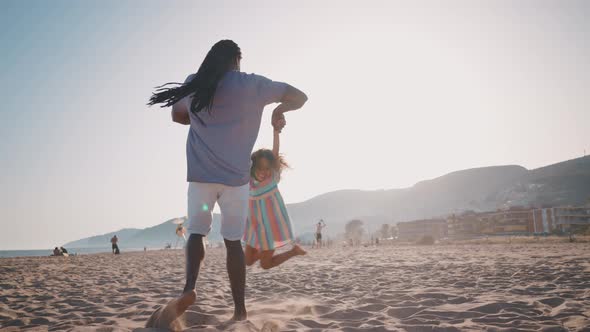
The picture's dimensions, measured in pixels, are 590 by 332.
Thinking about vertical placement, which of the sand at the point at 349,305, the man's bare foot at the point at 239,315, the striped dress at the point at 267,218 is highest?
the striped dress at the point at 267,218

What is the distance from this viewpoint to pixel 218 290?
4.25m

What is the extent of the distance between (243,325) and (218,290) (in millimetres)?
2244

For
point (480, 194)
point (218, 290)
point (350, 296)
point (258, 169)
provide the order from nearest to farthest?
1. point (258, 169)
2. point (350, 296)
3. point (218, 290)
4. point (480, 194)

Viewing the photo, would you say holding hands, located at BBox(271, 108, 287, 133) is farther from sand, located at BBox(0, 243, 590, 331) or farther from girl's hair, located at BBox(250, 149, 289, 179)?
sand, located at BBox(0, 243, 590, 331)

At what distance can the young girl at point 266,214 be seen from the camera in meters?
3.17

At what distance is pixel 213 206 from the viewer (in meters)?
2.33

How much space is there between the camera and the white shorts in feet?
7.32

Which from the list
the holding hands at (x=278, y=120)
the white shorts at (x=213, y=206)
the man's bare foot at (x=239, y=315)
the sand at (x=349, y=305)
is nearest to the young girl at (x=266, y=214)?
the holding hands at (x=278, y=120)

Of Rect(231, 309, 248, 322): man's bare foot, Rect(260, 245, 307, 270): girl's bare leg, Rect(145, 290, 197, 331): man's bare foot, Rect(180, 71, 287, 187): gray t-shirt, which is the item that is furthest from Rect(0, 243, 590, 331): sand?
Rect(180, 71, 287, 187): gray t-shirt

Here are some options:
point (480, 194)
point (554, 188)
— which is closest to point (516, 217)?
point (554, 188)

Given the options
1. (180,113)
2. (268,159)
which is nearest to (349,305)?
(268,159)

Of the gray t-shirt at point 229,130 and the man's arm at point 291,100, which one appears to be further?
the man's arm at point 291,100

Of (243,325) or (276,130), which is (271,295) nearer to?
(243,325)

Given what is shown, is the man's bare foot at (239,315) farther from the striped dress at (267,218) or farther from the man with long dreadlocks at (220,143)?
the striped dress at (267,218)
